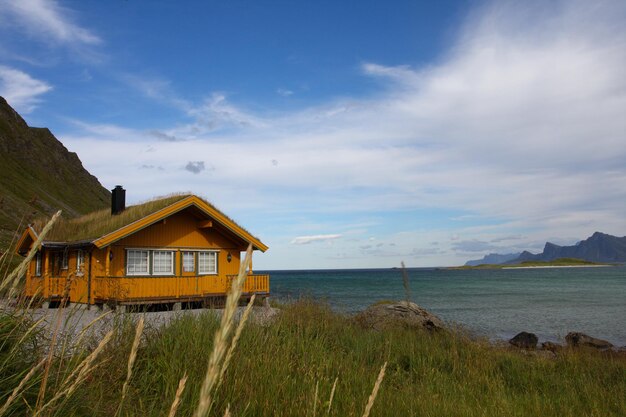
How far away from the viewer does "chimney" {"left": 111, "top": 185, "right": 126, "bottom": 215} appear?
24766 mm

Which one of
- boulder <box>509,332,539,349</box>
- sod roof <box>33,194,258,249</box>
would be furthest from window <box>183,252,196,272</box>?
boulder <box>509,332,539,349</box>

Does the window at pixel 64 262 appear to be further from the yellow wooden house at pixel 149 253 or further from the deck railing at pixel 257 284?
the deck railing at pixel 257 284

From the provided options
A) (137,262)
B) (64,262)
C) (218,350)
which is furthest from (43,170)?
(218,350)

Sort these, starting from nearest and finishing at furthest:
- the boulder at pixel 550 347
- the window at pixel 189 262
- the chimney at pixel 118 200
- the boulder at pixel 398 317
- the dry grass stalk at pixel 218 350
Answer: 1. the dry grass stalk at pixel 218 350
2. the boulder at pixel 398 317
3. the boulder at pixel 550 347
4. the window at pixel 189 262
5. the chimney at pixel 118 200

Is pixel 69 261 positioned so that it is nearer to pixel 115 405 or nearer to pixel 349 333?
pixel 349 333

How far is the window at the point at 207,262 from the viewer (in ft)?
81.9

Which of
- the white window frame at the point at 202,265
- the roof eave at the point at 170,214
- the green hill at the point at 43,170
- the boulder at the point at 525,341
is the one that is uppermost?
the green hill at the point at 43,170

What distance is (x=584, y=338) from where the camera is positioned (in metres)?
23.6

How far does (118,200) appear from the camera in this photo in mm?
24844

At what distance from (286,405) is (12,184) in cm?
10577

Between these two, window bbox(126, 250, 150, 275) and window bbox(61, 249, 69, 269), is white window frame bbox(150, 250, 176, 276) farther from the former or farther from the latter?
window bbox(61, 249, 69, 269)

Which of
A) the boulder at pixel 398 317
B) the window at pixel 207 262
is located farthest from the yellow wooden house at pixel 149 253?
the boulder at pixel 398 317

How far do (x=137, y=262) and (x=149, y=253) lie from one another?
674 mm

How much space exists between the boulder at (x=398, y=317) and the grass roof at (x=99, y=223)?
35.9 ft
